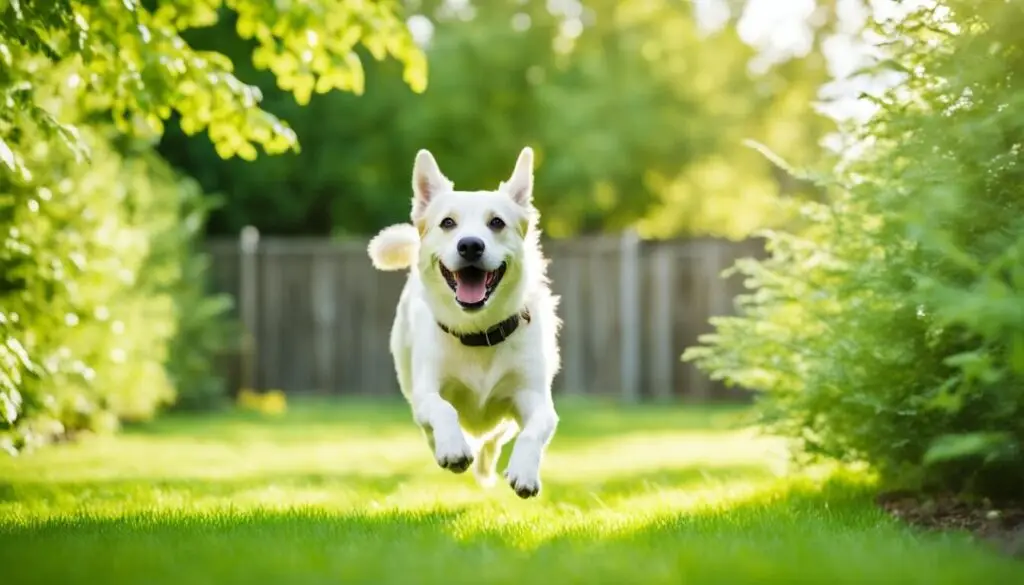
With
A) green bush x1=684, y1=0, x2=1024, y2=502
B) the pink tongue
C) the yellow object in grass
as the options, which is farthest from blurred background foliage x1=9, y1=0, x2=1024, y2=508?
the pink tongue

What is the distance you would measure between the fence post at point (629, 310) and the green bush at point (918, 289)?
27.4ft

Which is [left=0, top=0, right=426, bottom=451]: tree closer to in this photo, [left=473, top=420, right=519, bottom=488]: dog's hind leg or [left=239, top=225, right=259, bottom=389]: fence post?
[left=473, top=420, right=519, bottom=488]: dog's hind leg

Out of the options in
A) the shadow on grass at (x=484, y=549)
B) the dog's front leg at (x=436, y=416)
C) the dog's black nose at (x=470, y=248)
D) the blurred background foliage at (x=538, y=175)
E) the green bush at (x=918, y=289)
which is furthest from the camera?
the dog's black nose at (x=470, y=248)

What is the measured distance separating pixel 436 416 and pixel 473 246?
792 mm

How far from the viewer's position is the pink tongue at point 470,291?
5.47m

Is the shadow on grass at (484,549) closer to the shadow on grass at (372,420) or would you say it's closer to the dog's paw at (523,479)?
the dog's paw at (523,479)

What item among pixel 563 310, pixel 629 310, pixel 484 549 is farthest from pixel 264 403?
pixel 484 549

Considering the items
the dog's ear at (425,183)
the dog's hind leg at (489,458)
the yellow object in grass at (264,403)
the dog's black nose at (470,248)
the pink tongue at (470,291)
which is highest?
the dog's ear at (425,183)

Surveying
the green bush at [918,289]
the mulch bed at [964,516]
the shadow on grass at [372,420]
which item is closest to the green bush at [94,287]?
the shadow on grass at [372,420]

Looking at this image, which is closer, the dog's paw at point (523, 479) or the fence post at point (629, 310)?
the dog's paw at point (523, 479)

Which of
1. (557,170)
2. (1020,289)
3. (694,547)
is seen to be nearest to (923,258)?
(1020,289)

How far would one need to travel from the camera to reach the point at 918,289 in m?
4.23

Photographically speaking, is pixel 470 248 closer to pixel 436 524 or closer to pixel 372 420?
pixel 436 524

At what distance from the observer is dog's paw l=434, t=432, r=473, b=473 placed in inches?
199
